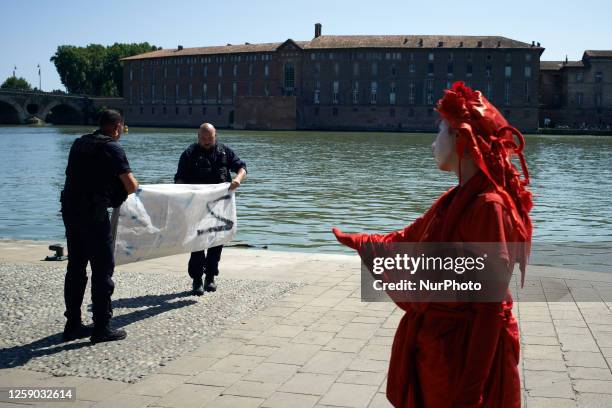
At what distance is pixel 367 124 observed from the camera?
100688 millimetres

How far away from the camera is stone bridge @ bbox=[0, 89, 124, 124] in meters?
113

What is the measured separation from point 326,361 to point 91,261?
6.02 ft

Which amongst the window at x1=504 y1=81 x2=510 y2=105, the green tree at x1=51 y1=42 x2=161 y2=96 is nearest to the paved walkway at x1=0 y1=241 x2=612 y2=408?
the window at x1=504 y1=81 x2=510 y2=105

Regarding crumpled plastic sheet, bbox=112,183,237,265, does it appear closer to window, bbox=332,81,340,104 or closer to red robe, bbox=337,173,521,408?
red robe, bbox=337,173,521,408

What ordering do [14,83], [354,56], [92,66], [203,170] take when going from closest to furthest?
[203,170] < [354,56] < [92,66] < [14,83]

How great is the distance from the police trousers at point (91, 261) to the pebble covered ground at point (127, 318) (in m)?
0.24

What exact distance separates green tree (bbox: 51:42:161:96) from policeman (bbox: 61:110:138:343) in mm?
127931

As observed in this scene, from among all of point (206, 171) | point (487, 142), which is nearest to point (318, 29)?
point (206, 171)

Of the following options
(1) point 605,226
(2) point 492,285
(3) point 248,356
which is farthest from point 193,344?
(1) point 605,226

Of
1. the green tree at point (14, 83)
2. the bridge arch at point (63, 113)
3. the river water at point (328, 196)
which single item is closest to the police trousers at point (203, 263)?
the river water at point (328, 196)

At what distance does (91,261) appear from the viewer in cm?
546

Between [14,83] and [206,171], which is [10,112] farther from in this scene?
[206,171]

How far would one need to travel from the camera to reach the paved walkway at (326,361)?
4262mm

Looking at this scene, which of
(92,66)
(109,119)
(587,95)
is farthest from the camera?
(92,66)
